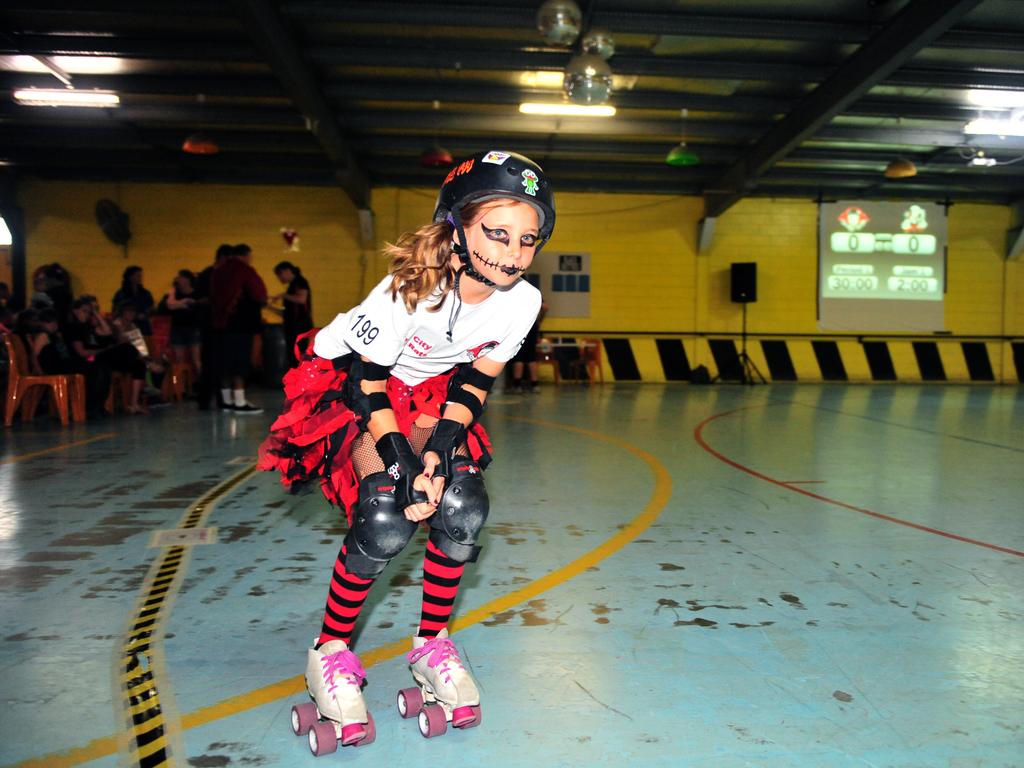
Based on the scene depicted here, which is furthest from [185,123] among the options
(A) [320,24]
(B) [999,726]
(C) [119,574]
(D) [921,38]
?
(B) [999,726]

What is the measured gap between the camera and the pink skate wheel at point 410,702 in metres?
1.70

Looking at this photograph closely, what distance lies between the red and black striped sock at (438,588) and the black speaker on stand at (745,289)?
518 inches

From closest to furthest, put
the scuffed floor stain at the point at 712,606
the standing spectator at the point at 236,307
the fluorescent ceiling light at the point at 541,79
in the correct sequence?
the scuffed floor stain at the point at 712,606 → the standing spectator at the point at 236,307 → the fluorescent ceiling light at the point at 541,79

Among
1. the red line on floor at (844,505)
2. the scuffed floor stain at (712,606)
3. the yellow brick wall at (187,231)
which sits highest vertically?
the yellow brick wall at (187,231)

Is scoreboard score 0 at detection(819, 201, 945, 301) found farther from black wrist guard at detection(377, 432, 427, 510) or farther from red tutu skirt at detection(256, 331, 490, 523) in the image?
black wrist guard at detection(377, 432, 427, 510)

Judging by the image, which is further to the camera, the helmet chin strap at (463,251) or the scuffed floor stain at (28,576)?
the scuffed floor stain at (28,576)

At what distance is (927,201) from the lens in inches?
599

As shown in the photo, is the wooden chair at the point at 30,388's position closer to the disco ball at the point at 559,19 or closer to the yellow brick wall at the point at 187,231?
the disco ball at the point at 559,19

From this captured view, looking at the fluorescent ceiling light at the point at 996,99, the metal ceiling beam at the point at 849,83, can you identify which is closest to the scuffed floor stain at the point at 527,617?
the metal ceiling beam at the point at 849,83

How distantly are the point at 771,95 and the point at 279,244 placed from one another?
8504 millimetres

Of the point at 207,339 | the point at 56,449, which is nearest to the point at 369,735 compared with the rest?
the point at 56,449

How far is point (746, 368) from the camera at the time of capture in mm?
14703

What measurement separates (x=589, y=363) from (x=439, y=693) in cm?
1248

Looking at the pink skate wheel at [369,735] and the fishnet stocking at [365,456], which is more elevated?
the fishnet stocking at [365,456]
